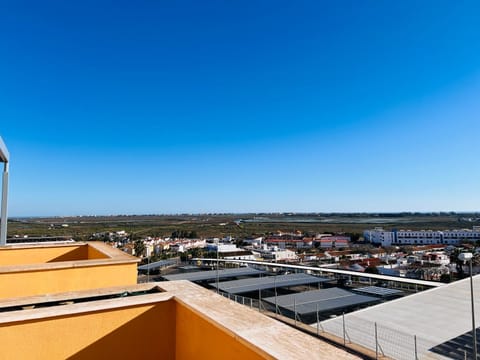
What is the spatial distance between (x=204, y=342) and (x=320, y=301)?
445 inches

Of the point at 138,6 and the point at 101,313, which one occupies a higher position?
the point at 138,6

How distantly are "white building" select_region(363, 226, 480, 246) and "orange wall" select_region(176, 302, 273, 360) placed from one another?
271 ft

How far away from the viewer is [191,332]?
2.25 m

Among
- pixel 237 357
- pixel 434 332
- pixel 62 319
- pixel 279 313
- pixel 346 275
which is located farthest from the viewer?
pixel 346 275

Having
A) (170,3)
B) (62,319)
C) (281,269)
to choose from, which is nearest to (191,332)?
(62,319)

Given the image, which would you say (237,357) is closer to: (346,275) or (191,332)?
(191,332)

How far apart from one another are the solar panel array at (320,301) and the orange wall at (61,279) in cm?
828

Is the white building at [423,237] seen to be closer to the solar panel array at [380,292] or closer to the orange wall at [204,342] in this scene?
the solar panel array at [380,292]

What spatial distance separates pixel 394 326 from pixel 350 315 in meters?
1.34

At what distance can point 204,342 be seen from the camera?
2039 millimetres

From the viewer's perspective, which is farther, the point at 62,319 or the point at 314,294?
the point at 314,294

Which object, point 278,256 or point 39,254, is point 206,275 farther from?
point 278,256

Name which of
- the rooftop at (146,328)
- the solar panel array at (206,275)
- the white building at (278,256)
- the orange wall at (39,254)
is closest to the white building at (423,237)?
the white building at (278,256)

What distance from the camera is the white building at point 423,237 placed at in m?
75.8
